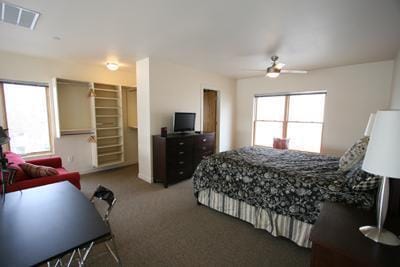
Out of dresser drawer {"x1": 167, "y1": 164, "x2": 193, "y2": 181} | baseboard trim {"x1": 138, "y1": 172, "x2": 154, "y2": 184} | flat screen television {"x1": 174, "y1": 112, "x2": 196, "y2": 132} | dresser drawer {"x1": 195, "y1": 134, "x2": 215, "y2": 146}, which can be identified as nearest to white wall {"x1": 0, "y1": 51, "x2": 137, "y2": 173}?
baseboard trim {"x1": 138, "y1": 172, "x2": 154, "y2": 184}

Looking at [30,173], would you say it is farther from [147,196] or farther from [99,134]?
[99,134]

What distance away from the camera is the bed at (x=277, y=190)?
6.62 feet

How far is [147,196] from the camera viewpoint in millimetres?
3385

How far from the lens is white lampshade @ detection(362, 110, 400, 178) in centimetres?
107

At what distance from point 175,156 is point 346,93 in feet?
13.1

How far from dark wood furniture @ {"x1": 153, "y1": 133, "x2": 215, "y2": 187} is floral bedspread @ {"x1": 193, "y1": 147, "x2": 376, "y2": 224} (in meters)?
0.89

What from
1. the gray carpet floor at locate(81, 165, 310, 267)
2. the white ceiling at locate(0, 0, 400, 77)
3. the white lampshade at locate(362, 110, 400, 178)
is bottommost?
the gray carpet floor at locate(81, 165, 310, 267)

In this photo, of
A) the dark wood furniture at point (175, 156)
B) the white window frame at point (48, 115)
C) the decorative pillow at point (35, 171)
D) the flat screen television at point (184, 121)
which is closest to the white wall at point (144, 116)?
the dark wood furniture at point (175, 156)

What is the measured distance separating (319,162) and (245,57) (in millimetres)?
2254

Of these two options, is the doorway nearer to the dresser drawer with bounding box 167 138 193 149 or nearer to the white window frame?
the dresser drawer with bounding box 167 138 193 149

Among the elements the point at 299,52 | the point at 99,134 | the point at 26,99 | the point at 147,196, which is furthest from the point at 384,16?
the point at 26,99

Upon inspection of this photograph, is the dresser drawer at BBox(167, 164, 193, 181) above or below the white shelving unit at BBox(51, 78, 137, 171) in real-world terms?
below

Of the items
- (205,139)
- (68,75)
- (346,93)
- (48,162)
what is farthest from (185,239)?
(346,93)

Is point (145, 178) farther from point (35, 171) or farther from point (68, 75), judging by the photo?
point (68, 75)
